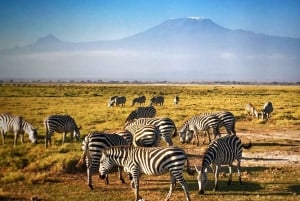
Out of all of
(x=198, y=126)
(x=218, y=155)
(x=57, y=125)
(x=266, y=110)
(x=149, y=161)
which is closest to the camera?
(x=149, y=161)

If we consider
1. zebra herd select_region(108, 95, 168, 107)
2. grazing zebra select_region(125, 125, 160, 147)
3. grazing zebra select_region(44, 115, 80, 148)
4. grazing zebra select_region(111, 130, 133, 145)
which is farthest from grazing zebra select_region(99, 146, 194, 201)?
zebra herd select_region(108, 95, 168, 107)

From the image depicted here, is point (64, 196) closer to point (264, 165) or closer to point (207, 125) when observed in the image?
point (264, 165)

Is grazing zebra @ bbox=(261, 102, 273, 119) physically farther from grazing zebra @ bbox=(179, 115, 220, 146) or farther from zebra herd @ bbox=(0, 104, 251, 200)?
zebra herd @ bbox=(0, 104, 251, 200)

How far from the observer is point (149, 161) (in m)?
9.20

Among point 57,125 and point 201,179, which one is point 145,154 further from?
point 57,125

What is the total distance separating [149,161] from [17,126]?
10158 millimetres

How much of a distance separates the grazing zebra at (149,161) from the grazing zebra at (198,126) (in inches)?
308

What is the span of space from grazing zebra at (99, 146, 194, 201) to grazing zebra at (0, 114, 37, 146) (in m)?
8.07

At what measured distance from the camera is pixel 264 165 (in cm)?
1384

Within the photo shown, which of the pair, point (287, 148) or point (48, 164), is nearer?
point (48, 164)

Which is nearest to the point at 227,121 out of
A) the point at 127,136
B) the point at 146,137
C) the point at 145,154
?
the point at 146,137

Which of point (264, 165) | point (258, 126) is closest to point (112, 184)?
point (264, 165)

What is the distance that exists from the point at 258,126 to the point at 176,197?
16.7 metres

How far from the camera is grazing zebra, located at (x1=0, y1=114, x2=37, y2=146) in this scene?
17.1 meters
